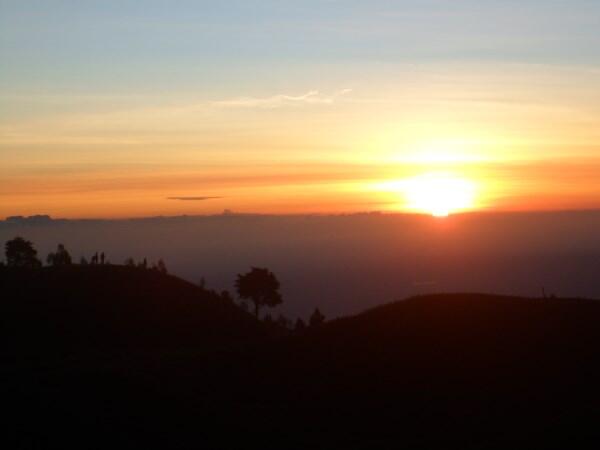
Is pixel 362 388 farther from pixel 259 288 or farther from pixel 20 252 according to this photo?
pixel 20 252

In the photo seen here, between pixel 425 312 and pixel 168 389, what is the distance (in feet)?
40.6

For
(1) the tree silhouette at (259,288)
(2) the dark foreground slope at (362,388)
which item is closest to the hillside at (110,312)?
(1) the tree silhouette at (259,288)

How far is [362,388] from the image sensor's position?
33062 millimetres

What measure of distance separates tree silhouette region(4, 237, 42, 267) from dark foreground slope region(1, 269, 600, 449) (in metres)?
45.9

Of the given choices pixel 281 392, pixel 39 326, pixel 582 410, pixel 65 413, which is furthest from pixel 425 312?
pixel 39 326

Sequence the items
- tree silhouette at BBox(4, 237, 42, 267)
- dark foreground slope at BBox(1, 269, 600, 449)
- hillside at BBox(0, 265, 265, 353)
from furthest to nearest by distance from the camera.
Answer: tree silhouette at BBox(4, 237, 42, 267) < hillside at BBox(0, 265, 265, 353) < dark foreground slope at BBox(1, 269, 600, 449)

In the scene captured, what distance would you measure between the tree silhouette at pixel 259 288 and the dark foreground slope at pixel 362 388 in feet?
90.1

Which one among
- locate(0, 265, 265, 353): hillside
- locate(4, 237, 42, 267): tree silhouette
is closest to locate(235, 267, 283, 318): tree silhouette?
locate(0, 265, 265, 353): hillside

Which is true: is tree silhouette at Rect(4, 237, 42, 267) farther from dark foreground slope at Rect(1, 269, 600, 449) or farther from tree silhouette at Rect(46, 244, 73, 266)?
dark foreground slope at Rect(1, 269, 600, 449)

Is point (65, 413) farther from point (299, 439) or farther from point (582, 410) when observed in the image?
point (582, 410)

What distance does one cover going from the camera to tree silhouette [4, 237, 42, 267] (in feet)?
279

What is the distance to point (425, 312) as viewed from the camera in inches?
1559

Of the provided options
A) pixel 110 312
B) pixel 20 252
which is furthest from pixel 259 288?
pixel 20 252

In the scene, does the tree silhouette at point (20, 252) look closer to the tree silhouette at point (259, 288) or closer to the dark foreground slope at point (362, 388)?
the tree silhouette at point (259, 288)
